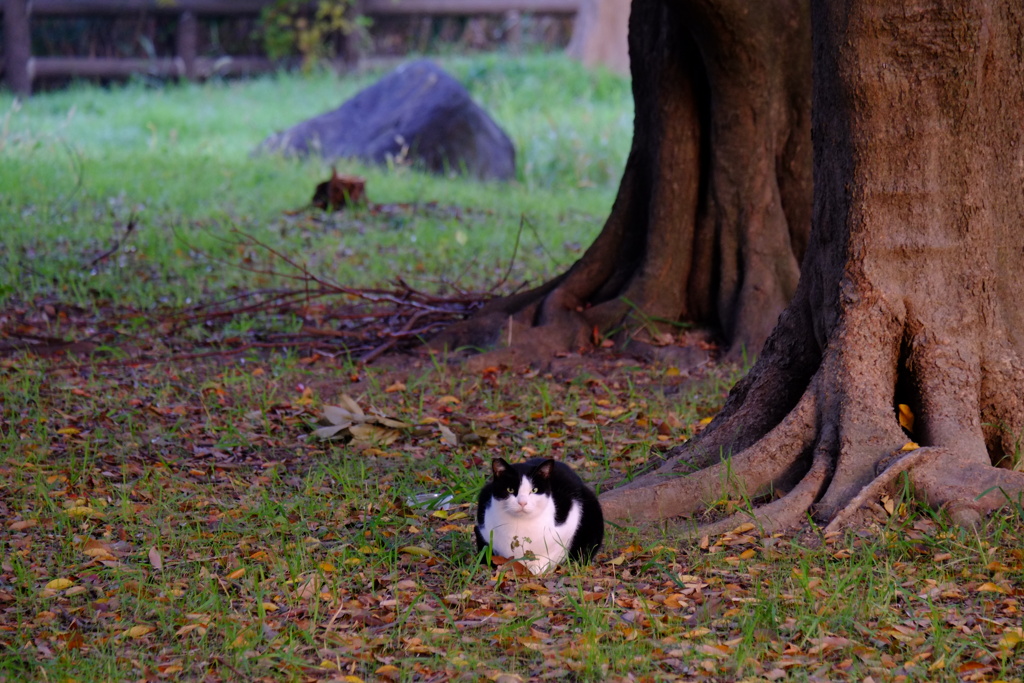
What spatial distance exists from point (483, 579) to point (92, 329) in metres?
4.51

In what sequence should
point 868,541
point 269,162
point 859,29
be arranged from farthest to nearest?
point 269,162 → point 859,29 → point 868,541

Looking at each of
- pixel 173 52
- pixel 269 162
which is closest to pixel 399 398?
pixel 269 162

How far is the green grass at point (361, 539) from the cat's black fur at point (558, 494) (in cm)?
9

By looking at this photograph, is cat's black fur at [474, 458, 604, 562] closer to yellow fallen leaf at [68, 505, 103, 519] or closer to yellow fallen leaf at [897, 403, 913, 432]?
yellow fallen leaf at [897, 403, 913, 432]

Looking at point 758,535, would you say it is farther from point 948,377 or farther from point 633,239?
point 633,239

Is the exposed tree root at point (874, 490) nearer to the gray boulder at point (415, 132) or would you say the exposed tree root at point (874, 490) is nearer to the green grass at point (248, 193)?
the green grass at point (248, 193)

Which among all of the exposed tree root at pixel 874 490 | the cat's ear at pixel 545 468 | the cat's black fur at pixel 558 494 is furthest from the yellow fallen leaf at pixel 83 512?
the exposed tree root at pixel 874 490

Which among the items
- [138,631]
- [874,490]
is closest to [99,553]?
[138,631]

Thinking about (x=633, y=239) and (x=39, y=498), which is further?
(x=633, y=239)

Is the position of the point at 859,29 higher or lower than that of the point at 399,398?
higher

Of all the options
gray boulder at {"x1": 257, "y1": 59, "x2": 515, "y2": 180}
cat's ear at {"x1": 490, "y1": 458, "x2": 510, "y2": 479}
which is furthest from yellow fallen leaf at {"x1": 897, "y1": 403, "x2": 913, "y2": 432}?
gray boulder at {"x1": 257, "y1": 59, "x2": 515, "y2": 180}

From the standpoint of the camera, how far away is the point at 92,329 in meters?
7.32

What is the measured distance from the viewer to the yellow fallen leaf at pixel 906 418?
4.28m

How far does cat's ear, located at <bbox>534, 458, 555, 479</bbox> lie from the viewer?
12.1 ft
